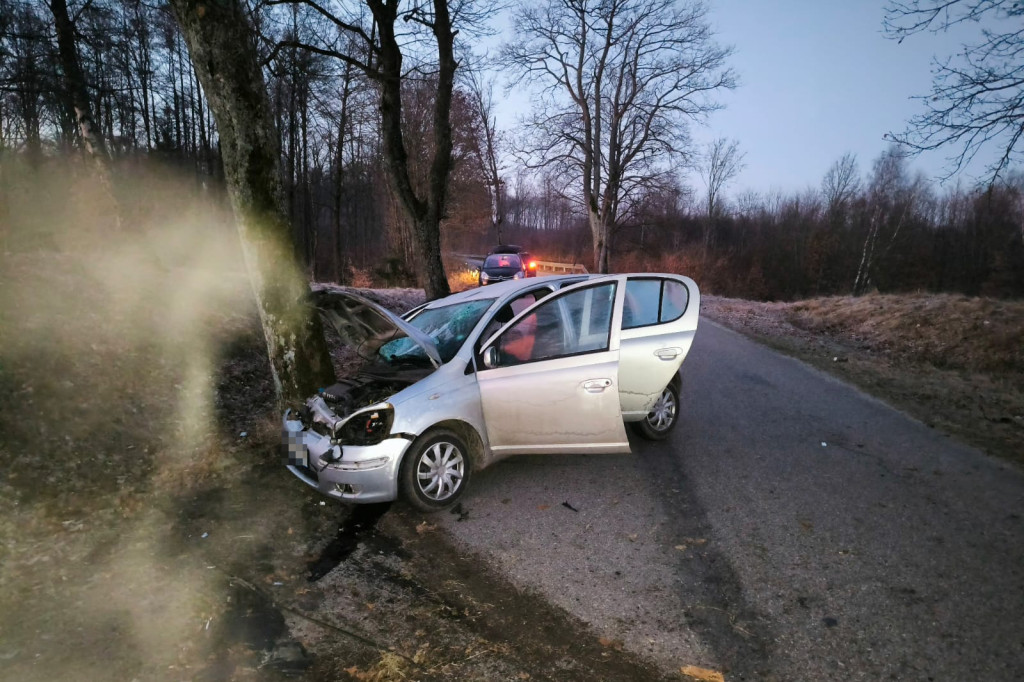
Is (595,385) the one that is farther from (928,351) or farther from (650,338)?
(928,351)

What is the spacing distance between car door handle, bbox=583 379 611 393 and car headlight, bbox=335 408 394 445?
1.60 meters

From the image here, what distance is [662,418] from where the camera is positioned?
19.3 feet

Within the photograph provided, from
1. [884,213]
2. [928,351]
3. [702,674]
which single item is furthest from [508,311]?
[884,213]

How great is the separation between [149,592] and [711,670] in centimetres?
318

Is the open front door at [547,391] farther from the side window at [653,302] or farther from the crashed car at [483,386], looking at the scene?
the side window at [653,302]

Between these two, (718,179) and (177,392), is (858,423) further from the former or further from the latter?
(718,179)

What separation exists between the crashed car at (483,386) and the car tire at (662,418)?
0.83ft

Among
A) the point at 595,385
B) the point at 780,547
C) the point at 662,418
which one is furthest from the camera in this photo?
the point at 662,418

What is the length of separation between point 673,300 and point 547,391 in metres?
1.88

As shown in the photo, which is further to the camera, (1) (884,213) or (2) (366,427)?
(1) (884,213)

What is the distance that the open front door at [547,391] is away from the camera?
4535 millimetres

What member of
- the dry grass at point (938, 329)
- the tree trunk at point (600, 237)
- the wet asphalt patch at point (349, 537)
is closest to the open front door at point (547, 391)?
the wet asphalt patch at point (349, 537)

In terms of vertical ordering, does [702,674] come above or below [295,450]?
below

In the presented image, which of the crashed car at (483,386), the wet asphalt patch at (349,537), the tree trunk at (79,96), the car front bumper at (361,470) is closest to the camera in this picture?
the wet asphalt patch at (349,537)
